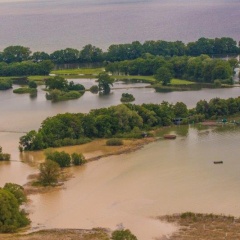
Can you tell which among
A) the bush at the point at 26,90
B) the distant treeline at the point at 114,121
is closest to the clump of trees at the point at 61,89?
the bush at the point at 26,90

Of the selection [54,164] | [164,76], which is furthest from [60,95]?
[54,164]

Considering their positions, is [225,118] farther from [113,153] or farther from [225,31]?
[225,31]

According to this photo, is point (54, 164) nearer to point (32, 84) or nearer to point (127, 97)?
point (127, 97)

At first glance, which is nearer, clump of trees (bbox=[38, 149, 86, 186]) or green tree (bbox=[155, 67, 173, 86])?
clump of trees (bbox=[38, 149, 86, 186])

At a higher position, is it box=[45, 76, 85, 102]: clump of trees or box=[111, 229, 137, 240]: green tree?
box=[45, 76, 85, 102]: clump of trees

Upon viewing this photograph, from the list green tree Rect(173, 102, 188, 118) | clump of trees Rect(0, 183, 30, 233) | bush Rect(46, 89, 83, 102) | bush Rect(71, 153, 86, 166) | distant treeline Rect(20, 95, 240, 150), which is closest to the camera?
clump of trees Rect(0, 183, 30, 233)

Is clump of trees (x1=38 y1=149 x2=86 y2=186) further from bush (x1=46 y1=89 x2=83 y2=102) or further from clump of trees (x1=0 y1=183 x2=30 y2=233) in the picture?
bush (x1=46 y1=89 x2=83 y2=102)

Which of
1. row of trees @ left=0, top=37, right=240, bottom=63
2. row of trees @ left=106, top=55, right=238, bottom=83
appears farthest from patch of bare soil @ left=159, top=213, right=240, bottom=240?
row of trees @ left=0, top=37, right=240, bottom=63
